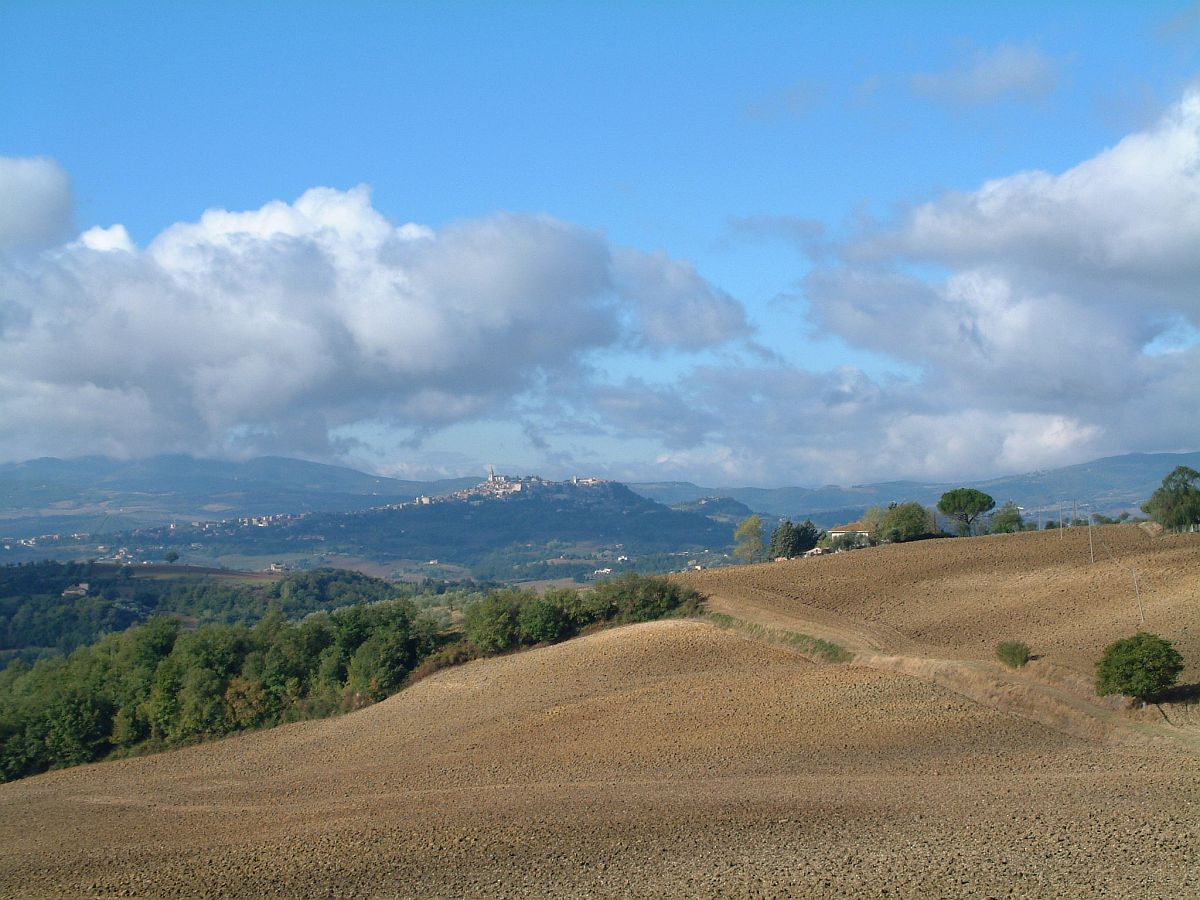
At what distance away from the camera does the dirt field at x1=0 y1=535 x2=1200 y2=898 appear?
30.7m

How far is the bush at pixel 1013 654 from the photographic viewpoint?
55.6m

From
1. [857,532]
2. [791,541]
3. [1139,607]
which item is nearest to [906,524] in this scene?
[857,532]

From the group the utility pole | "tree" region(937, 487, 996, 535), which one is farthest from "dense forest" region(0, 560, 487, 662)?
the utility pole

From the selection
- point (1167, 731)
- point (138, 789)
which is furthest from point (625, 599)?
point (1167, 731)

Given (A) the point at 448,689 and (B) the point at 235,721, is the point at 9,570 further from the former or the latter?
(A) the point at 448,689

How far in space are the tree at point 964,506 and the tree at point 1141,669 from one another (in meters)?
78.3

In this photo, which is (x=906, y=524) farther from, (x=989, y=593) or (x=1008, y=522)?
(x=989, y=593)

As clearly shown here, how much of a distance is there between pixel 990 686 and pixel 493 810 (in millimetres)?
27853

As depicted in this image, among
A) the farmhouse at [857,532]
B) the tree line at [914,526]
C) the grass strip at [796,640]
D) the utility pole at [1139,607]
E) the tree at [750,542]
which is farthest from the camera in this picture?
the tree at [750,542]

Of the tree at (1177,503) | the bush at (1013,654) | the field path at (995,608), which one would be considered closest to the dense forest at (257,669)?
the field path at (995,608)

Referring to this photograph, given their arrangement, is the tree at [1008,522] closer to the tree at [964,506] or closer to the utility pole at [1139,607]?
the tree at [964,506]

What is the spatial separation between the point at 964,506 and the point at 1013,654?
2905 inches

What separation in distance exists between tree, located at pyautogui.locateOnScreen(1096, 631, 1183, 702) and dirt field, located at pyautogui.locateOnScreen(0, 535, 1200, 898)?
3.70 m

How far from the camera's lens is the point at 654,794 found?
41.2m
